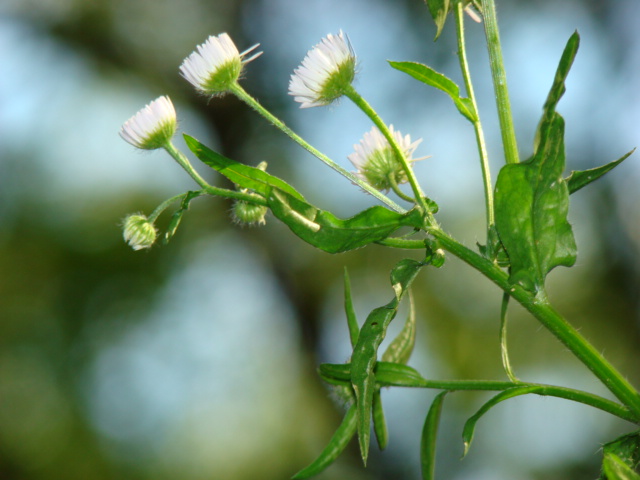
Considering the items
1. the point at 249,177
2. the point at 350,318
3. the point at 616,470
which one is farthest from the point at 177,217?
the point at 616,470

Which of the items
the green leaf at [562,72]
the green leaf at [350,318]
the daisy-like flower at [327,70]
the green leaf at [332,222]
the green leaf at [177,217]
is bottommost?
the green leaf at [350,318]

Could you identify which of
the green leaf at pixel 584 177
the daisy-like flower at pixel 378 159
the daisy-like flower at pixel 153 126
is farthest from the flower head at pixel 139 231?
the green leaf at pixel 584 177

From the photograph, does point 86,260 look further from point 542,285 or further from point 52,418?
point 542,285

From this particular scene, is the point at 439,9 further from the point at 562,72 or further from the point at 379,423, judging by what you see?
the point at 379,423

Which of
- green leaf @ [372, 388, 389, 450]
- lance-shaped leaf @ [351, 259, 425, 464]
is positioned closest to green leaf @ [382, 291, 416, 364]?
green leaf @ [372, 388, 389, 450]

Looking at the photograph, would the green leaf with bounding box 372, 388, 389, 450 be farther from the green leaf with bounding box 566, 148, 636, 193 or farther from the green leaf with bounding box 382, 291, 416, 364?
the green leaf with bounding box 566, 148, 636, 193

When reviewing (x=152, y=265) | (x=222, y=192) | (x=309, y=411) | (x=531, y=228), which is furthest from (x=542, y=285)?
(x=152, y=265)

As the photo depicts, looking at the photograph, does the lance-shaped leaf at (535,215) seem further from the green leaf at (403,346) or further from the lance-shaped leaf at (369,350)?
the green leaf at (403,346)
